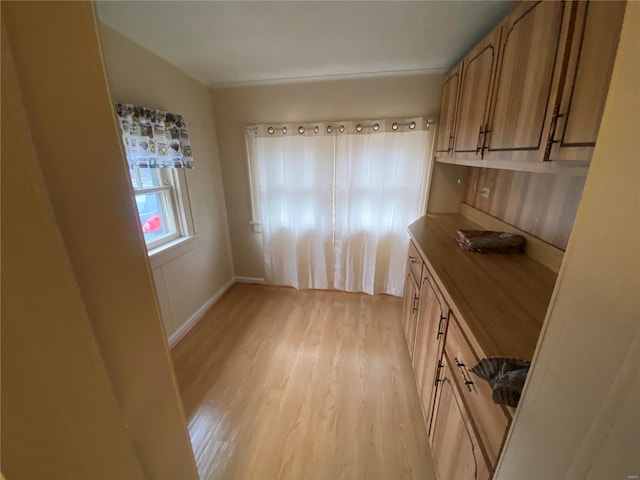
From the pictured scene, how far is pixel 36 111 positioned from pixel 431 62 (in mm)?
2545

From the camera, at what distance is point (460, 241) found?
1666 millimetres

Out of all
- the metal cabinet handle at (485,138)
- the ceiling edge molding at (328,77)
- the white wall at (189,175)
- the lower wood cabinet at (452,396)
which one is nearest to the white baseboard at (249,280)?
the white wall at (189,175)

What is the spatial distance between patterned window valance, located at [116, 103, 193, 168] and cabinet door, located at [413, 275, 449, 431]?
6.60 feet

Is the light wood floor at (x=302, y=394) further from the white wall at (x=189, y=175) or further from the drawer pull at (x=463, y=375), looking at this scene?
the drawer pull at (x=463, y=375)

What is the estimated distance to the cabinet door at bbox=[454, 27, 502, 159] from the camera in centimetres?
135

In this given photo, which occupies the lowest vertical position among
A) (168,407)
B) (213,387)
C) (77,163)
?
(213,387)

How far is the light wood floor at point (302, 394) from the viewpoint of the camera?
1.31 meters

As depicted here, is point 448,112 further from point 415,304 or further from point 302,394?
point 302,394

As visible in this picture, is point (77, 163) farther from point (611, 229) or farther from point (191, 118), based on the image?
point (191, 118)

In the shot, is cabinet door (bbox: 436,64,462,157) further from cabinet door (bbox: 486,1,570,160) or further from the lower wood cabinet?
the lower wood cabinet

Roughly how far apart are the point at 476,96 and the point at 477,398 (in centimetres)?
164

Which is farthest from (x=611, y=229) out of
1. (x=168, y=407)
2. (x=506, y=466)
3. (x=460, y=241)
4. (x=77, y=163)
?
(x=460, y=241)

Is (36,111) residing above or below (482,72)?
below

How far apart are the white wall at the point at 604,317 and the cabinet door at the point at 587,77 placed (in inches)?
26.9
